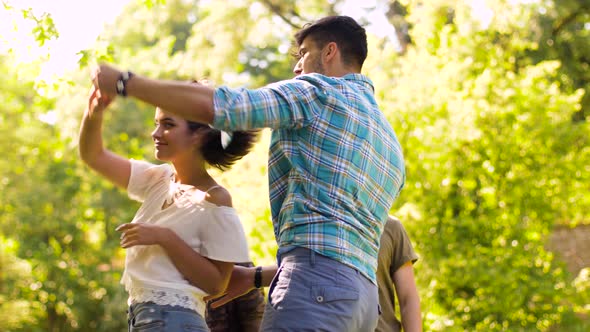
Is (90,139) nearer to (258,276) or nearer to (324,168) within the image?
(258,276)

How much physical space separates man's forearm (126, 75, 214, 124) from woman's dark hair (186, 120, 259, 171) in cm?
75

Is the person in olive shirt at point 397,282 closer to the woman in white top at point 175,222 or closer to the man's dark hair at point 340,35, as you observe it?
the woman in white top at point 175,222

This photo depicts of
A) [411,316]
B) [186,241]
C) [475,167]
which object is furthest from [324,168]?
[475,167]

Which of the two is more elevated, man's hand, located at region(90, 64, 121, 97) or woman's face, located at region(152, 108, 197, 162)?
man's hand, located at region(90, 64, 121, 97)

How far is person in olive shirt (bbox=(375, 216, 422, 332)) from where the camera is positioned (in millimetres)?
3922

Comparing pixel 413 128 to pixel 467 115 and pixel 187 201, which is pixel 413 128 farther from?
pixel 187 201

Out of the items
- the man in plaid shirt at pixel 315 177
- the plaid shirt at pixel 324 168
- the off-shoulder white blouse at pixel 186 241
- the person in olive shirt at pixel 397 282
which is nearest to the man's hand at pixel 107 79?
the man in plaid shirt at pixel 315 177

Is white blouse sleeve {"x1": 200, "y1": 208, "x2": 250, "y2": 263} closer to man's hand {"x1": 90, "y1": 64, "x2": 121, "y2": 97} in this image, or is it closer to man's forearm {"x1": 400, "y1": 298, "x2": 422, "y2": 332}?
man's hand {"x1": 90, "y1": 64, "x2": 121, "y2": 97}

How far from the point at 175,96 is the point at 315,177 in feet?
1.63

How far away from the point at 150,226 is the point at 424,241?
5640 mm

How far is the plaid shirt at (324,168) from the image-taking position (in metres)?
2.34

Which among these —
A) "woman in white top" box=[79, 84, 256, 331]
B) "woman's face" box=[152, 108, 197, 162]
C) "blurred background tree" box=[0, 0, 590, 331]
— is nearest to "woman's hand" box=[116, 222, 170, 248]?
"woman in white top" box=[79, 84, 256, 331]

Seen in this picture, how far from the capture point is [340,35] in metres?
2.72

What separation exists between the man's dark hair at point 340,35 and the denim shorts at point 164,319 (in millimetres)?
955
